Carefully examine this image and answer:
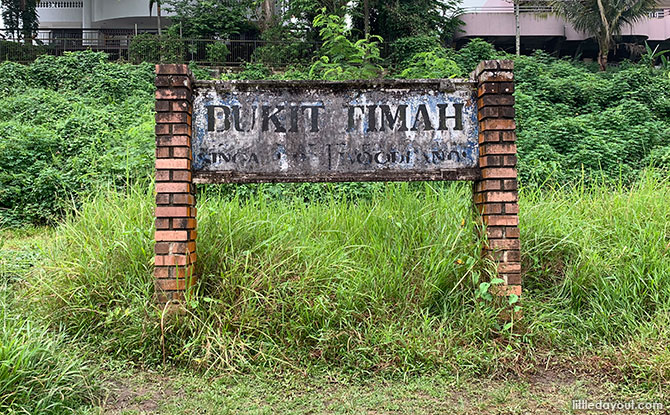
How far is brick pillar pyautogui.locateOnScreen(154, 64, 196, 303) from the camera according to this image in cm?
364

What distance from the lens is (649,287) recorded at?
3832 millimetres

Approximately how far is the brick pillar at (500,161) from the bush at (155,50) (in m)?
16.6

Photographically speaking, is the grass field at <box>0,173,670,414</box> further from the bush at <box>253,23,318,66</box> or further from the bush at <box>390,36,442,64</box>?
the bush at <box>253,23,318,66</box>

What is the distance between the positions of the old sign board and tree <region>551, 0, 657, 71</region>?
19.3m

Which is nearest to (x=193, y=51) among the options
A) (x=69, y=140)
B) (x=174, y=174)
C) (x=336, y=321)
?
(x=69, y=140)

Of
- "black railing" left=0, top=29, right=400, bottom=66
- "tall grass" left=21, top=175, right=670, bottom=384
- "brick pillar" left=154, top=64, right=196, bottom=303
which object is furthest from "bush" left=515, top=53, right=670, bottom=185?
"black railing" left=0, top=29, right=400, bottom=66

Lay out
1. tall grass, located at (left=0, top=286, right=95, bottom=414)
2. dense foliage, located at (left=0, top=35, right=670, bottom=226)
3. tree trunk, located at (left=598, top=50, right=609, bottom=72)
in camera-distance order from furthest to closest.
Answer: tree trunk, located at (left=598, top=50, right=609, bottom=72) < dense foliage, located at (left=0, top=35, right=670, bottom=226) < tall grass, located at (left=0, top=286, right=95, bottom=414)

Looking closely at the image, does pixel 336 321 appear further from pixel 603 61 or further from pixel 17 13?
pixel 17 13

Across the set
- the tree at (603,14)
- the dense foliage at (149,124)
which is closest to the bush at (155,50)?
the dense foliage at (149,124)

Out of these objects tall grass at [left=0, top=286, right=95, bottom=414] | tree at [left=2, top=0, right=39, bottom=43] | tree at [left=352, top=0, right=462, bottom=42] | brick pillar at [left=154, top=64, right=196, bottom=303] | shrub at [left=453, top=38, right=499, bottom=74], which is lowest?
tall grass at [left=0, top=286, right=95, bottom=414]

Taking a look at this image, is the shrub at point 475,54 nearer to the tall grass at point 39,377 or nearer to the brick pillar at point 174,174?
the brick pillar at point 174,174

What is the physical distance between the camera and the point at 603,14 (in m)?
20.2

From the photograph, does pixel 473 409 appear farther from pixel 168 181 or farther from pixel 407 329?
pixel 168 181

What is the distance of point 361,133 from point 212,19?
63.2ft
